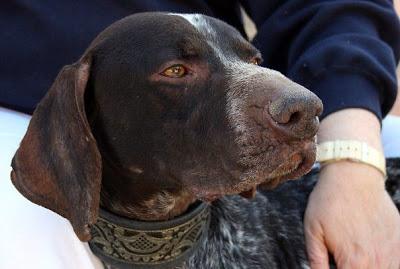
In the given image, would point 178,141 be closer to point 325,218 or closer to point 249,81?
point 249,81

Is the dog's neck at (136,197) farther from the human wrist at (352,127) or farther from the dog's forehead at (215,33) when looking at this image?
the human wrist at (352,127)

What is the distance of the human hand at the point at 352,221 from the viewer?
2.40m

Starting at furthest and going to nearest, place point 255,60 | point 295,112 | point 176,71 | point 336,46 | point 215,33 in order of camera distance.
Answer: point 336,46, point 255,60, point 215,33, point 176,71, point 295,112

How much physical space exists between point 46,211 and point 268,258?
75 centimetres

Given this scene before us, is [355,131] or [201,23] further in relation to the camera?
[355,131]

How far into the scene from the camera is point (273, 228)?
2617mm

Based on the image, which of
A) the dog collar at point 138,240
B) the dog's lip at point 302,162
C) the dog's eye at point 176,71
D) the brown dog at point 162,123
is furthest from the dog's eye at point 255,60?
the dog collar at point 138,240

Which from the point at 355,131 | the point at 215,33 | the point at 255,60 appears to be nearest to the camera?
the point at 215,33

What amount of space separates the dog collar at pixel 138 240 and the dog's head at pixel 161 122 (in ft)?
0.45

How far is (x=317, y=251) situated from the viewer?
2.46m

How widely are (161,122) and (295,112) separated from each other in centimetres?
42

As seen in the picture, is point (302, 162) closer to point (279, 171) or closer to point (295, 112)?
point (279, 171)

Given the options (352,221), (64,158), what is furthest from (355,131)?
(64,158)

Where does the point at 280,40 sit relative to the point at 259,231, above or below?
above
